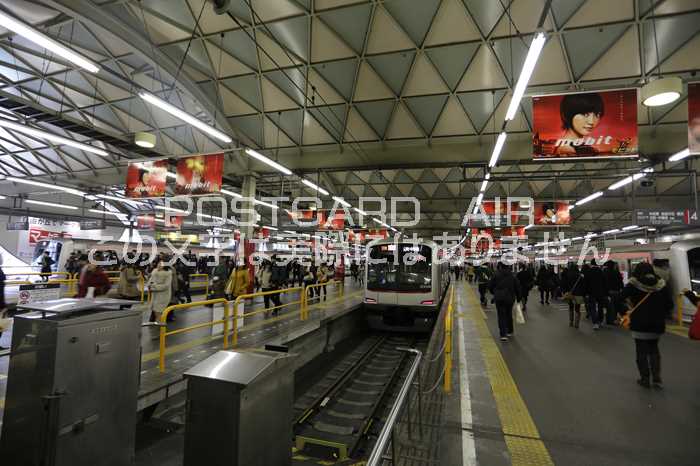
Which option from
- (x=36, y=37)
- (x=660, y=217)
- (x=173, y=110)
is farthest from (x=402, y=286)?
(x=660, y=217)

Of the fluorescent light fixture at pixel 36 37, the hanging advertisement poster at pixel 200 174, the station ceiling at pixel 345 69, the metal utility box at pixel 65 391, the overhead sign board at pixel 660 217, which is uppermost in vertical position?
the station ceiling at pixel 345 69

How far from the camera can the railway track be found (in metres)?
5.03

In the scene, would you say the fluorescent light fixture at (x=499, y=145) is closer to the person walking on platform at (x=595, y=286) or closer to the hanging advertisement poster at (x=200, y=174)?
the person walking on platform at (x=595, y=286)

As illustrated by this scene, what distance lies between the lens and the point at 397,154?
13.9 metres

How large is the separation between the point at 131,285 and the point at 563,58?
41.8 ft

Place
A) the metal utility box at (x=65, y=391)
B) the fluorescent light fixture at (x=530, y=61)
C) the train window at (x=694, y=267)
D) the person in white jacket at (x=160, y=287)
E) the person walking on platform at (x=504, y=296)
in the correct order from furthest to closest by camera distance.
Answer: the train window at (x=694, y=267) < the person walking on platform at (x=504, y=296) < the person in white jacket at (x=160, y=287) < the fluorescent light fixture at (x=530, y=61) < the metal utility box at (x=65, y=391)

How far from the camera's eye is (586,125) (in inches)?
264

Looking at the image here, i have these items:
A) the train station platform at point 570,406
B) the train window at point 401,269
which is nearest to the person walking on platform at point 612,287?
the train station platform at point 570,406

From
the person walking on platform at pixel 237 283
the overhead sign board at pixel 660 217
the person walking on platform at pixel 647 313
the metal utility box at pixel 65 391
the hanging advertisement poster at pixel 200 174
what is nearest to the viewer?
the metal utility box at pixel 65 391

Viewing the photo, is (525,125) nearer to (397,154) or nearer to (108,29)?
(397,154)

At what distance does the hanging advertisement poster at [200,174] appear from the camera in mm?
10141

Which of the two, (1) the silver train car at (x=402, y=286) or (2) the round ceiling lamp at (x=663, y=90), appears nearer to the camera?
(2) the round ceiling lamp at (x=663, y=90)

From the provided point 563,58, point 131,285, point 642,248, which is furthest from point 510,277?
point 642,248

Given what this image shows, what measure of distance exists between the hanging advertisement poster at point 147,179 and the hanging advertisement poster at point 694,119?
12.8 metres
